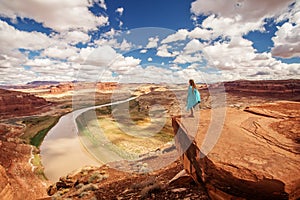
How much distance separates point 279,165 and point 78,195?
10.1 metres

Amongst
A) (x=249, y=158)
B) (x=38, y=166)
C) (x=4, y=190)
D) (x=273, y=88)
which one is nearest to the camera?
(x=249, y=158)

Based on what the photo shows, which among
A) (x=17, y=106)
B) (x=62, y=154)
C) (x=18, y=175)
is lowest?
(x=62, y=154)

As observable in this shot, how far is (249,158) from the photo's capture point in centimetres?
503

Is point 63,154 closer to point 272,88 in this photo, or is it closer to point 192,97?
point 192,97

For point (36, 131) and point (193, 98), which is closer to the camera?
point (193, 98)

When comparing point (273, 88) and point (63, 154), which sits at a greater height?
point (273, 88)

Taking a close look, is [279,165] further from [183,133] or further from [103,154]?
[103,154]

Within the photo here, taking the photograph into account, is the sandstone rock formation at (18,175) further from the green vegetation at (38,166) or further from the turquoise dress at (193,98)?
the turquoise dress at (193,98)

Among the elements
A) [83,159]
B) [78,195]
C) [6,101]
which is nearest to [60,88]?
[6,101]

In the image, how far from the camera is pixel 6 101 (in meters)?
76.8

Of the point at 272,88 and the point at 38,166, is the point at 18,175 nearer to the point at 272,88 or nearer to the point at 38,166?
the point at 38,166

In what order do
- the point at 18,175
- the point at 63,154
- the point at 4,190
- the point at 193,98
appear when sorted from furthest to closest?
the point at 63,154 < the point at 18,175 < the point at 4,190 < the point at 193,98

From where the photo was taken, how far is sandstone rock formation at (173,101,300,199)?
14.3ft

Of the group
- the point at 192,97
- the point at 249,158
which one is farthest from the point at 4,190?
the point at 249,158
